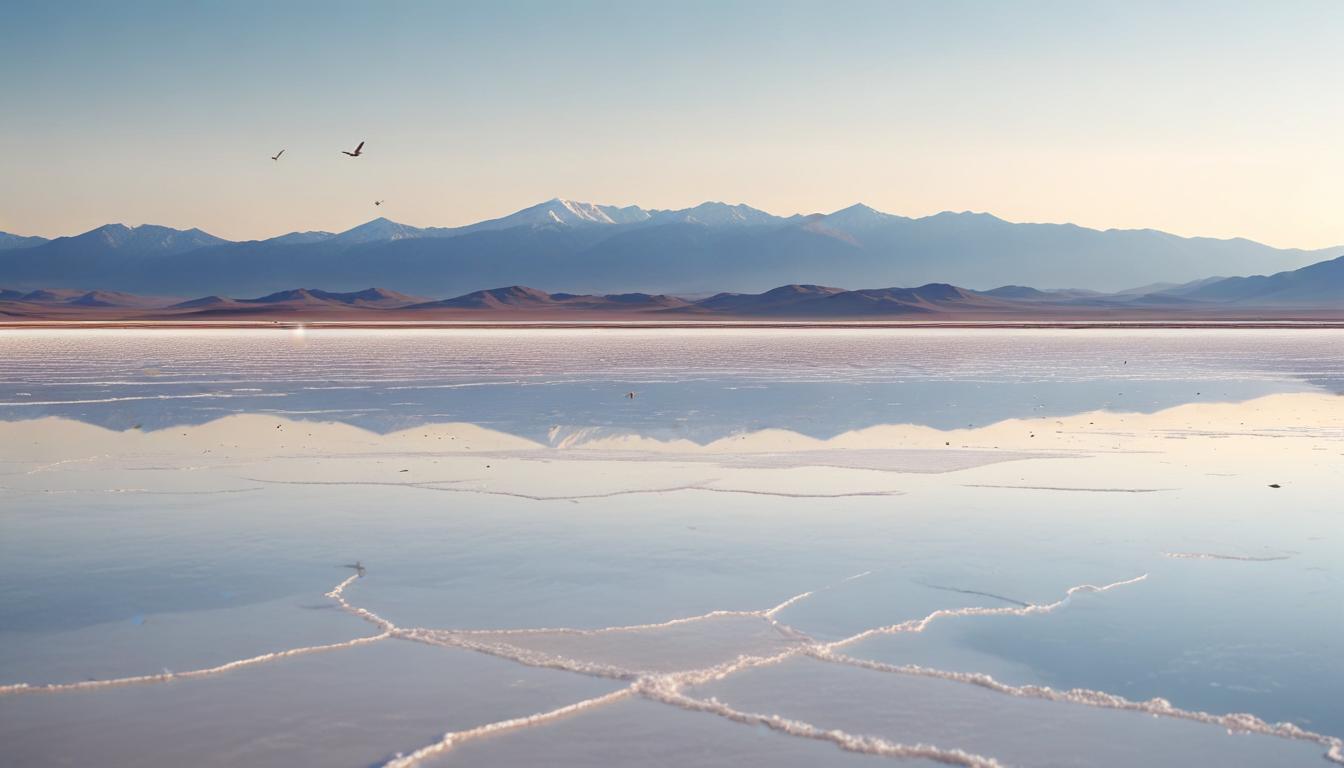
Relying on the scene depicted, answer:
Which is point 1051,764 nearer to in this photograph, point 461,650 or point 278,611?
point 461,650

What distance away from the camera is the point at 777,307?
139m

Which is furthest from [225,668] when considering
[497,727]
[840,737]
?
[840,737]

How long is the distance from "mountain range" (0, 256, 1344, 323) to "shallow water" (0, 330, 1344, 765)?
96463 millimetres

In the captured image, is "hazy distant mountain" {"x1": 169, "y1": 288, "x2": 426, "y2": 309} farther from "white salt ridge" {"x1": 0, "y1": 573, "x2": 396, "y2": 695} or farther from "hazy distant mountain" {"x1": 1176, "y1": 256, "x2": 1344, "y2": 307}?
"white salt ridge" {"x1": 0, "y1": 573, "x2": 396, "y2": 695}

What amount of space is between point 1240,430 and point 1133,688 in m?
11.7

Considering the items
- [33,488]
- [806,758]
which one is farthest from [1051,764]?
[33,488]

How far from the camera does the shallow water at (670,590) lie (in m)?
4.82

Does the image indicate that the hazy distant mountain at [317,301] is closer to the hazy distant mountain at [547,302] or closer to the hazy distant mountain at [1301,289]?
the hazy distant mountain at [547,302]

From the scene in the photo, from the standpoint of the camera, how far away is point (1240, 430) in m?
15.5

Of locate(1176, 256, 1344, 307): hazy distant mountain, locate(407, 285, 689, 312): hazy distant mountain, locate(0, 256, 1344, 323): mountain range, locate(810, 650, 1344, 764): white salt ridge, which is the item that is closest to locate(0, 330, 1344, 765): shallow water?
locate(810, 650, 1344, 764): white salt ridge

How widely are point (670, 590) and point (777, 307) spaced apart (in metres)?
133

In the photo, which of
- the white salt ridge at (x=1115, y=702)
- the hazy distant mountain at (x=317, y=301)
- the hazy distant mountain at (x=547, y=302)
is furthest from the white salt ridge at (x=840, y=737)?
the hazy distant mountain at (x=317, y=301)

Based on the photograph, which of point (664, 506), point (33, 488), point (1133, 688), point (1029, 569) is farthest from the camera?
point (33, 488)

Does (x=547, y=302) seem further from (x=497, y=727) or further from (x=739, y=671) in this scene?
(x=497, y=727)
